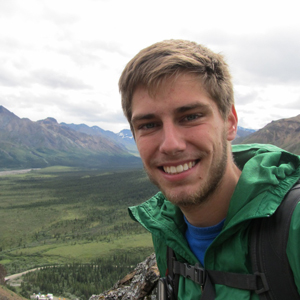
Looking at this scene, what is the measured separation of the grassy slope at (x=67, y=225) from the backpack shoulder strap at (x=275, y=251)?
148 ft

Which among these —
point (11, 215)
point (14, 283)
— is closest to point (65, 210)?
point (11, 215)

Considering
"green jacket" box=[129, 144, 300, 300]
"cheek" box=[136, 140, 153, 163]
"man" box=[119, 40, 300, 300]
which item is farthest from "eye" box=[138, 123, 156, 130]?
"green jacket" box=[129, 144, 300, 300]

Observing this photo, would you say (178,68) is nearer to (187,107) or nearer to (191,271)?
(187,107)

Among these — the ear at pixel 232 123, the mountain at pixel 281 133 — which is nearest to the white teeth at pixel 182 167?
the ear at pixel 232 123

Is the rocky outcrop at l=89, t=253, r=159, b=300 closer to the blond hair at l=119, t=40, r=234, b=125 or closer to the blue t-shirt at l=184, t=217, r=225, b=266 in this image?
the blue t-shirt at l=184, t=217, r=225, b=266

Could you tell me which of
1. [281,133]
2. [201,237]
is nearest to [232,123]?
[201,237]

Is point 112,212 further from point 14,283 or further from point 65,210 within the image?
point 14,283

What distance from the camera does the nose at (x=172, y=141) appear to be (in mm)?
2271

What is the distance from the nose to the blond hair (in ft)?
1.26

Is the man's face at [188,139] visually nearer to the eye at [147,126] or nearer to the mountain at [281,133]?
the eye at [147,126]

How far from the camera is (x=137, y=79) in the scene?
8.19 feet

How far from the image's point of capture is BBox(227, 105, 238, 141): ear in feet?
8.48

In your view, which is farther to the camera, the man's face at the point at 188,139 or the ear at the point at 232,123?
the ear at the point at 232,123

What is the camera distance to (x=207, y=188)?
2326mm
